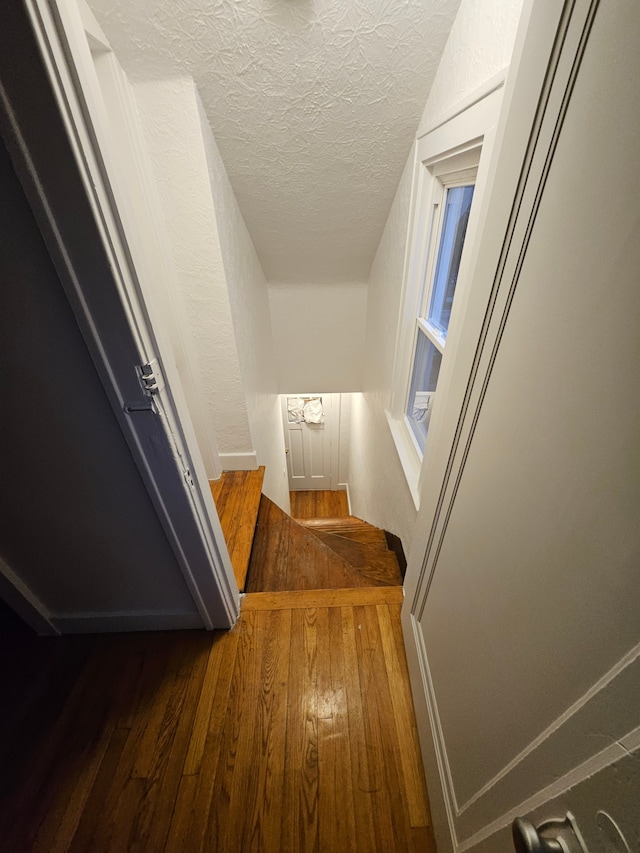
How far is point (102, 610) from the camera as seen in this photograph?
119 centimetres

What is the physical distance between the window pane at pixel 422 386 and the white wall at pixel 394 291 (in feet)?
0.62

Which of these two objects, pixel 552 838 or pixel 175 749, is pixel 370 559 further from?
pixel 552 838

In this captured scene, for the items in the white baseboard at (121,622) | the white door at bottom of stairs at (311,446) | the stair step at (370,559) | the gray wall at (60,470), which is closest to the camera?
the gray wall at (60,470)

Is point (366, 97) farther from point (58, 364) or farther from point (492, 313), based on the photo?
point (58, 364)

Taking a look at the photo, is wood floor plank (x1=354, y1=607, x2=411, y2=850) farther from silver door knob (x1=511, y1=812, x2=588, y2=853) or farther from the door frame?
the door frame

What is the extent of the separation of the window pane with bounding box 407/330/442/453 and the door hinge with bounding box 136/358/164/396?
4.15ft

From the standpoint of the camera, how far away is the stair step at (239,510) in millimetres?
1567

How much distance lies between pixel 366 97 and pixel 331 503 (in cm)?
440

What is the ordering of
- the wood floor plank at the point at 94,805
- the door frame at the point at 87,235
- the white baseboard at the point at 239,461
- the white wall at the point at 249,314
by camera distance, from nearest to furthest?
the door frame at the point at 87,235 → the wood floor plank at the point at 94,805 → the white wall at the point at 249,314 → the white baseboard at the point at 239,461

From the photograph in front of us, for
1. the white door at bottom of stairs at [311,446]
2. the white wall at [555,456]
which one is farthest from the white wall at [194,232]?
the white door at bottom of stairs at [311,446]

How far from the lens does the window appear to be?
125 cm

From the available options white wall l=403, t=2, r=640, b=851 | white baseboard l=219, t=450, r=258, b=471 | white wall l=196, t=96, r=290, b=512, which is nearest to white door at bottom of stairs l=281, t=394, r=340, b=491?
white wall l=196, t=96, r=290, b=512

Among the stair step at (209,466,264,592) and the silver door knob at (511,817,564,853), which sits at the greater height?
the silver door knob at (511,817,564,853)

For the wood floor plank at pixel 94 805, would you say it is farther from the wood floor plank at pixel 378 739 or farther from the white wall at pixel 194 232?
the white wall at pixel 194 232
